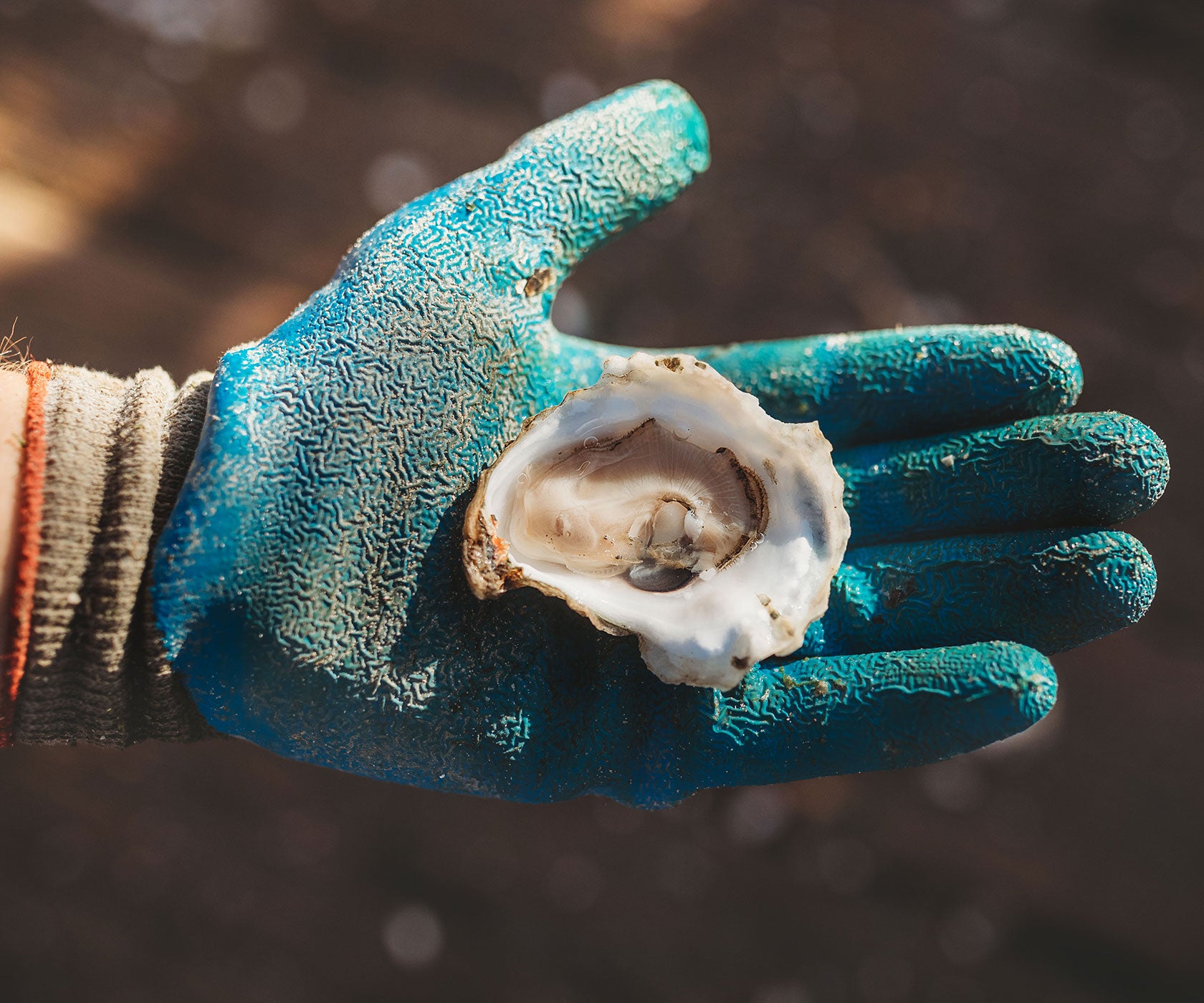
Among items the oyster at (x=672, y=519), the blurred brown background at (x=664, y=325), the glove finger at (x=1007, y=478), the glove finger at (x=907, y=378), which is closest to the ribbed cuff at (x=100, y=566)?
the oyster at (x=672, y=519)

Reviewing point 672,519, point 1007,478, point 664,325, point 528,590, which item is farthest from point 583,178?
point 664,325

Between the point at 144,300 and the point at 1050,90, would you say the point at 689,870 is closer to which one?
the point at 144,300

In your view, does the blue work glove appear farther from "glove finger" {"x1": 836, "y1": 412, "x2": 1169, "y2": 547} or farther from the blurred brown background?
the blurred brown background

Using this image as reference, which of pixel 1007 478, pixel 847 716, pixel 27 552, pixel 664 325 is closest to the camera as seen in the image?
pixel 27 552

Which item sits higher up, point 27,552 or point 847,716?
point 27,552

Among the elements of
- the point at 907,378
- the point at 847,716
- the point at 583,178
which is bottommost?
the point at 847,716

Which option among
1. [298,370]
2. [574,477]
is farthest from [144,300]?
[574,477]

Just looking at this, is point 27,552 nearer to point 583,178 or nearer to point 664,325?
point 583,178
